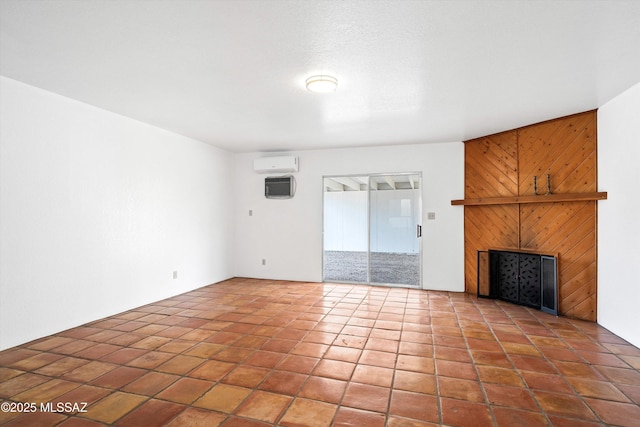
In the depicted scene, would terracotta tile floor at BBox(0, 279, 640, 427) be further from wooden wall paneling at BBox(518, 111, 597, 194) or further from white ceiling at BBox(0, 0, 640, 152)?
white ceiling at BBox(0, 0, 640, 152)

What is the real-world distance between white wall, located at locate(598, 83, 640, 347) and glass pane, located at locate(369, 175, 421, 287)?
2.52 m

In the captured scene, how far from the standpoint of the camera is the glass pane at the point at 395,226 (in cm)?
579

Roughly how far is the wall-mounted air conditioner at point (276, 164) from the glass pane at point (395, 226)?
153cm

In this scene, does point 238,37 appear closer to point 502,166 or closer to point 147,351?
point 147,351

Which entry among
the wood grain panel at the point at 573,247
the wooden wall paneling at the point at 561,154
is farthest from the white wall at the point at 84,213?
the wood grain panel at the point at 573,247

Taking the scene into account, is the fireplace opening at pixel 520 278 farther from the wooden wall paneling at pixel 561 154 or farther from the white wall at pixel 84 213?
the white wall at pixel 84 213

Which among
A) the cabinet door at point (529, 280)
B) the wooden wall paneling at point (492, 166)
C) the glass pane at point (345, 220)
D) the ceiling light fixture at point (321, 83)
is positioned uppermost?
the ceiling light fixture at point (321, 83)

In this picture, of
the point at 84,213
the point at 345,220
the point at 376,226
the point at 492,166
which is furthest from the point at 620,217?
the point at 84,213

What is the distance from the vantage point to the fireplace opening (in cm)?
419

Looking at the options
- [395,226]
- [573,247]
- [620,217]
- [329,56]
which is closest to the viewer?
[329,56]

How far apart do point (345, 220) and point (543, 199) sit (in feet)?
10.4

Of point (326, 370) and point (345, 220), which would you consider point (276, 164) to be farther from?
point (326, 370)

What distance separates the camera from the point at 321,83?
2975 millimetres

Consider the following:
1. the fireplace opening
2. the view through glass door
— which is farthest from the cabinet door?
the view through glass door
